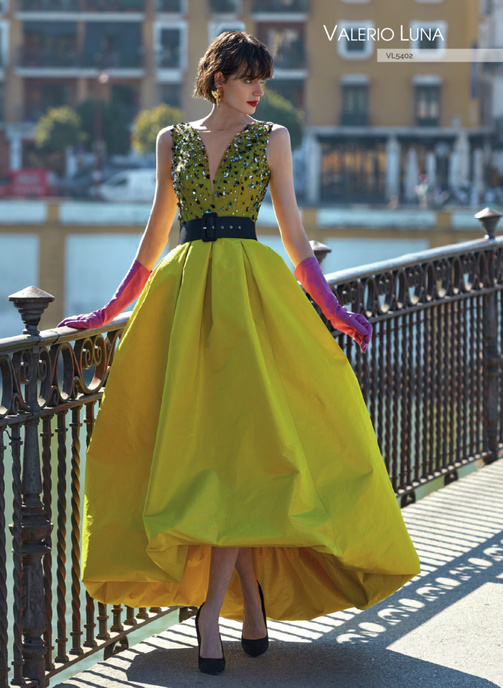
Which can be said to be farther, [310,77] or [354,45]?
[310,77]

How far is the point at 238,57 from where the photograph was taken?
8.48 ft

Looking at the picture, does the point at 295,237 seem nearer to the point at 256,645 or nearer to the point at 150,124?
the point at 256,645

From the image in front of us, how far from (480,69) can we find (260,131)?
41.4 metres

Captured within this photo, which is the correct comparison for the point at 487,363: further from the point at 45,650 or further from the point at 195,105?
the point at 195,105

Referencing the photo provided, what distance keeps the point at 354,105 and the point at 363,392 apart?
39.1 m

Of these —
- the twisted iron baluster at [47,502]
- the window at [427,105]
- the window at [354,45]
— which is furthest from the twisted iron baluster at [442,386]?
the window at [427,105]

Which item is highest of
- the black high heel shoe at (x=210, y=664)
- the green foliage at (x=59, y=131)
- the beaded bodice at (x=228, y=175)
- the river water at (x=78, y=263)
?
the green foliage at (x=59, y=131)

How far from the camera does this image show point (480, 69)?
4197 cm

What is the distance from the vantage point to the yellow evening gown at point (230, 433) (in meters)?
2.41

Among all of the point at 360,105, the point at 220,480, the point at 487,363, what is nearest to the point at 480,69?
the point at 360,105

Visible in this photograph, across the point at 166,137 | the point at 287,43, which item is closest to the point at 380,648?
the point at 166,137

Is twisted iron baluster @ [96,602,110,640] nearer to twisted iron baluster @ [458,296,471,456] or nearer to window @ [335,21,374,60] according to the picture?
twisted iron baluster @ [458,296,471,456]

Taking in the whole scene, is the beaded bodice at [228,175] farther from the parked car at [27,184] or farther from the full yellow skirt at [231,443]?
the parked car at [27,184]

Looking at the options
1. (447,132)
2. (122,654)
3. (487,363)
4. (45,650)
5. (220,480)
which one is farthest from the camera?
(447,132)
